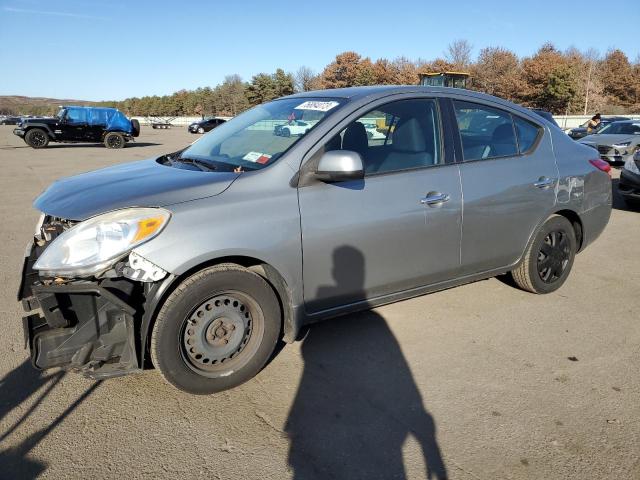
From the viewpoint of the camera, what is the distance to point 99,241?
8.39ft

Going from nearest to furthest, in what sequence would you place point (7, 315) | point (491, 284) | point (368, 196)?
1. point (368, 196)
2. point (7, 315)
3. point (491, 284)

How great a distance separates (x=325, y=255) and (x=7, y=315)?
2780 mm

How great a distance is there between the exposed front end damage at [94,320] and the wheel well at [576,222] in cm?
357

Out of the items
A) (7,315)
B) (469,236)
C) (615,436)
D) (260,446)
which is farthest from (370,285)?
(7,315)

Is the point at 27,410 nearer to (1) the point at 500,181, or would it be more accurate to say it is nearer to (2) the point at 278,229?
(2) the point at 278,229

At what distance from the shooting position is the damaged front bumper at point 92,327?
254 centimetres

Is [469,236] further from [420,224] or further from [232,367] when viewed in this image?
[232,367]

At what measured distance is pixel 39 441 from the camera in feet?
8.09

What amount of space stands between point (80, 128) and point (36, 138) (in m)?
1.92

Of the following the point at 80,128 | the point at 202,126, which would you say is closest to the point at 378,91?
the point at 80,128

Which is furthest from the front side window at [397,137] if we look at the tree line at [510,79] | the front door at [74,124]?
the tree line at [510,79]

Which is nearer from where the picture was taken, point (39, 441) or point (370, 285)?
point (39, 441)

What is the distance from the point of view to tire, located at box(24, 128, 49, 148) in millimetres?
21625

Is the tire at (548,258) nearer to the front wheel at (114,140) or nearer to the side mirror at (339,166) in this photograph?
the side mirror at (339,166)
